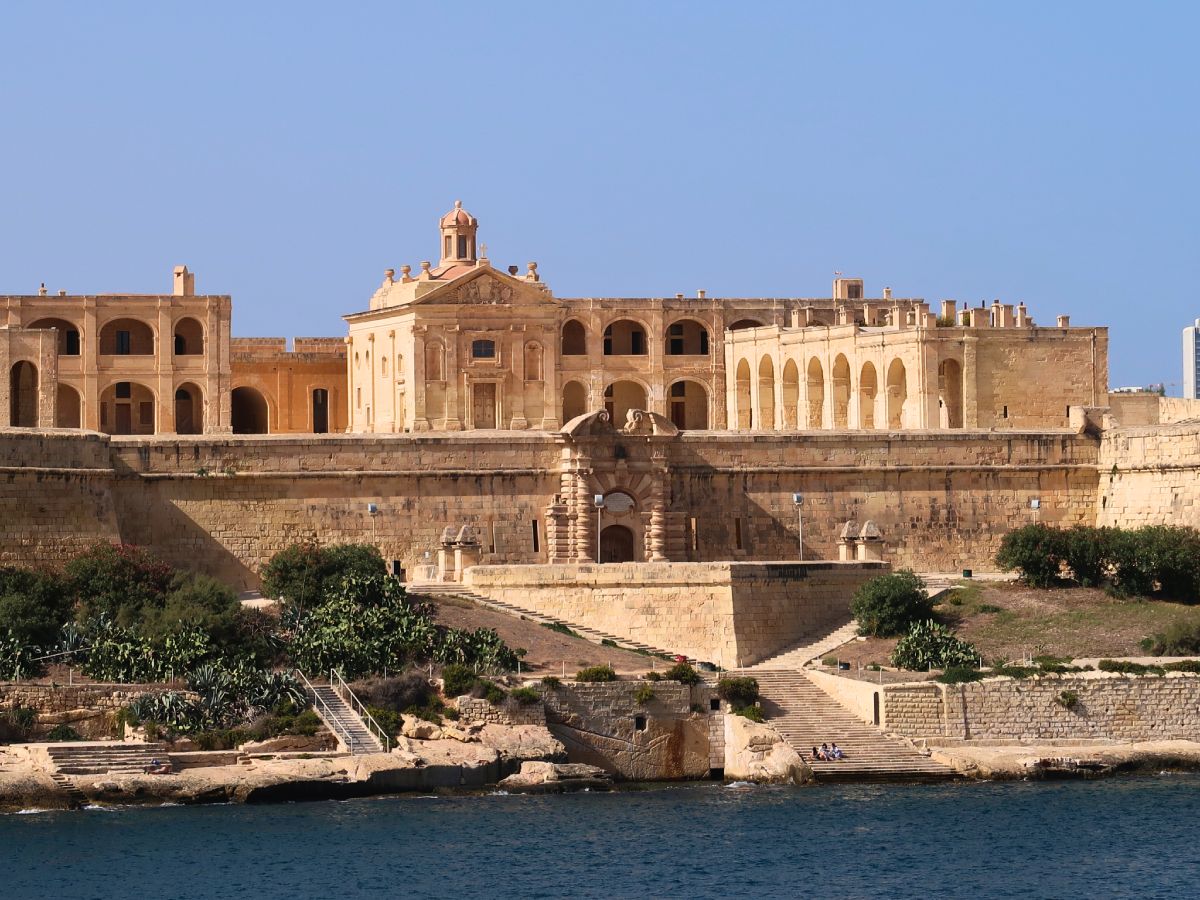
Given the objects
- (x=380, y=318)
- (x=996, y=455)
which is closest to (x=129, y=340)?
A: (x=380, y=318)

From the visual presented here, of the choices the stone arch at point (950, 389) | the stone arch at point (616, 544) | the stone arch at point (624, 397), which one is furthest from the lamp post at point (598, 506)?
the stone arch at point (624, 397)

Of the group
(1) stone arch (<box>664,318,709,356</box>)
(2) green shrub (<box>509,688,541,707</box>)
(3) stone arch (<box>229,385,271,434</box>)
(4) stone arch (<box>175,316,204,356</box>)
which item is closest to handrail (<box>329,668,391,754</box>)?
(2) green shrub (<box>509,688,541,707</box>)

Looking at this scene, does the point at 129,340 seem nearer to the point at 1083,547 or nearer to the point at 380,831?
the point at 1083,547

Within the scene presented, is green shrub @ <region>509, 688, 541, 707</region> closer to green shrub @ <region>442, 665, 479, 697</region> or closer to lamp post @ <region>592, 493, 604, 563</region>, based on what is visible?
green shrub @ <region>442, 665, 479, 697</region>

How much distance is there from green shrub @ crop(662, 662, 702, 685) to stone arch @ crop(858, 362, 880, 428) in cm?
2094

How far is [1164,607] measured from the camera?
188 feet

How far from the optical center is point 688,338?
8369cm

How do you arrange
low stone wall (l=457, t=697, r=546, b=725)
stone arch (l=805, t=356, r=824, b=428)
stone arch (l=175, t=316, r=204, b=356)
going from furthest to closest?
1. stone arch (l=175, t=316, r=204, b=356)
2. stone arch (l=805, t=356, r=824, b=428)
3. low stone wall (l=457, t=697, r=546, b=725)

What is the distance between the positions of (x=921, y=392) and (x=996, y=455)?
7348 millimetres

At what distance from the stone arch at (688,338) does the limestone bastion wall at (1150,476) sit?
71.0 ft

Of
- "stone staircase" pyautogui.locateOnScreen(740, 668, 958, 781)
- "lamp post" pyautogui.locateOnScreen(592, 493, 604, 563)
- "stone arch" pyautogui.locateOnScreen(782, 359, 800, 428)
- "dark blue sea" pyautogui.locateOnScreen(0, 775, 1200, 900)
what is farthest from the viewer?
"stone arch" pyautogui.locateOnScreen(782, 359, 800, 428)

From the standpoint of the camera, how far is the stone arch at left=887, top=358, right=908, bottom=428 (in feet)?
234

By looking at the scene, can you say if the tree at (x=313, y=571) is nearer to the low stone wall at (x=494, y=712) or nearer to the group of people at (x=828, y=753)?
the low stone wall at (x=494, y=712)

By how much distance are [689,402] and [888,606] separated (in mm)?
27347
